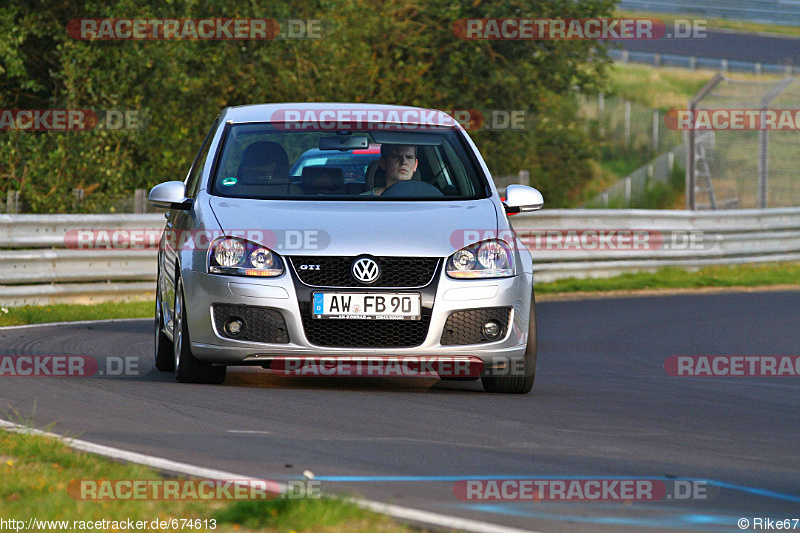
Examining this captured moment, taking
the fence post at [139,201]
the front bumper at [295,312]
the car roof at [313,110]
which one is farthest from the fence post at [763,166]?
the front bumper at [295,312]

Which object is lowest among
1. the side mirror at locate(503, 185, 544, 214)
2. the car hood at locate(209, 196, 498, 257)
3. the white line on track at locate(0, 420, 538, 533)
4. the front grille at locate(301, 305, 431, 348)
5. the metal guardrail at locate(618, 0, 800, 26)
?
the white line on track at locate(0, 420, 538, 533)

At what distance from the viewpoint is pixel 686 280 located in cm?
2080

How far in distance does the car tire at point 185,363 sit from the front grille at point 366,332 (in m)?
0.83

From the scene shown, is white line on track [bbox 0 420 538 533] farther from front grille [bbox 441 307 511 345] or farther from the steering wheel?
the steering wheel

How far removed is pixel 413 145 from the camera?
30.9ft

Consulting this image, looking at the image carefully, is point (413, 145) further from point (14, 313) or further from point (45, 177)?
point (45, 177)

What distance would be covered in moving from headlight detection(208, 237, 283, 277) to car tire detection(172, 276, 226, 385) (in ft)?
1.26

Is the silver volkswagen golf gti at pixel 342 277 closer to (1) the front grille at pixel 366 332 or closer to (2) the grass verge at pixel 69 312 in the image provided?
(1) the front grille at pixel 366 332

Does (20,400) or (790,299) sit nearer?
(20,400)

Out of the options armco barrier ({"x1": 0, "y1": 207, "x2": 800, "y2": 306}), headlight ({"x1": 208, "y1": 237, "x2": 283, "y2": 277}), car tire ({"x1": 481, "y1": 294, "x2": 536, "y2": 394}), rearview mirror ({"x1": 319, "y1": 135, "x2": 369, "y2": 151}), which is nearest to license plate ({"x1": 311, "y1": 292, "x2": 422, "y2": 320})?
headlight ({"x1": 208, "y1": 237, "x2": 283, "y2": 277})

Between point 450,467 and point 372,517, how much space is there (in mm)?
1238

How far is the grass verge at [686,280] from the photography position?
1975 cm

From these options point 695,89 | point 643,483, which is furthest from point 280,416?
point 695,89

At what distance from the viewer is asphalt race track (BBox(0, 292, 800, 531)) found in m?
5.29
